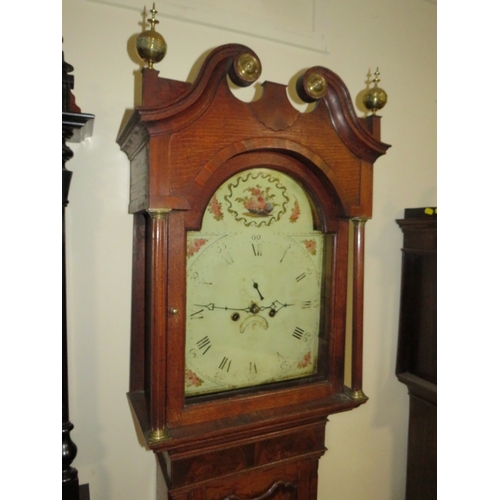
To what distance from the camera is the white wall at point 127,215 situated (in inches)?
39.8

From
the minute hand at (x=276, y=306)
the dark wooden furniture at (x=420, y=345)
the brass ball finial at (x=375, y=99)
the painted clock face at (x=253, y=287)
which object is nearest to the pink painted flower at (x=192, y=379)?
the painted clock face at (x=253, y=287)

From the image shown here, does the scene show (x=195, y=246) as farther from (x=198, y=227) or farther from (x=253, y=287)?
(x=253, y=287)

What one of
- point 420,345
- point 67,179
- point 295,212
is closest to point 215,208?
point 295,212

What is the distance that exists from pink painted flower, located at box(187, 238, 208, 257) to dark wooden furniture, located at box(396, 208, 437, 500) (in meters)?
0.89

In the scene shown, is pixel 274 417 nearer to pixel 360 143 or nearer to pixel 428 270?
pixel 360 143

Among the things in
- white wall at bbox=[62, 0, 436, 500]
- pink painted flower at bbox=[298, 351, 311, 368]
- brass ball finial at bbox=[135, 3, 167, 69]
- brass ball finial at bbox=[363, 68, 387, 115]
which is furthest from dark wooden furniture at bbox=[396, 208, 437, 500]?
brass ball finial at bbox=[135, 3, 167, 69]

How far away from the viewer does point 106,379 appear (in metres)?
1.05

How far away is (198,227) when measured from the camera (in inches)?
31.5

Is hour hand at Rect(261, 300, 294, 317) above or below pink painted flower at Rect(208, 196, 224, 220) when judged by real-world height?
below

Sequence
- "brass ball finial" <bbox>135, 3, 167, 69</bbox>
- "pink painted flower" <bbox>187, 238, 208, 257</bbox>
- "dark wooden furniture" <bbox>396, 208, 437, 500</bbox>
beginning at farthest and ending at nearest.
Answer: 1. "dark wooden furniture" <bbox>396, 208, 437, 500</bbox>
2. "pink painted flower" <bbox>187, 238, 208, 257</bbox>
3. "brass ball finial" <bbox>135, 3, 167, 69</bbox>

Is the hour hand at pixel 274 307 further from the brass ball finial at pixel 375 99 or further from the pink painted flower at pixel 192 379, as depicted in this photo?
the brass ball finial at pixel 375 99

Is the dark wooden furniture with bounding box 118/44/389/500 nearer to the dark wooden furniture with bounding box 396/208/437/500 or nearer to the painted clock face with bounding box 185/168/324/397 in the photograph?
the painted clock face with bounding box 185/168/324/397

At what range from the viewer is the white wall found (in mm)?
1012

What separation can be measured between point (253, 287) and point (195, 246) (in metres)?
0.18
